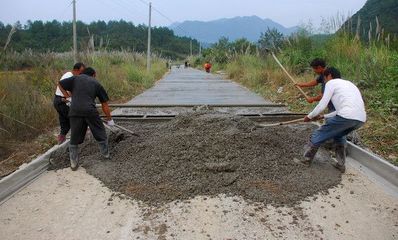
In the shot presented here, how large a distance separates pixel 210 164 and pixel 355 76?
5238 mm

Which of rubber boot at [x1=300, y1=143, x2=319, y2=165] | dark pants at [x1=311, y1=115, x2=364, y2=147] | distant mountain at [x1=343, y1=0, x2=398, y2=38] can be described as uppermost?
distant mountain at [x1=343, y1=0, x2=398, y2=38]

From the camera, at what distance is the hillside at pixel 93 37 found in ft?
51.9

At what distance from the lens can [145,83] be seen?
54.7 feet

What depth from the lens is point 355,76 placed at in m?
8.74

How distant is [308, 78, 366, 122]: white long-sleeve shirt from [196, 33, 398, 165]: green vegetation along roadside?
109 centimetres

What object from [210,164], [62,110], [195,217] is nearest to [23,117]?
[62,110]

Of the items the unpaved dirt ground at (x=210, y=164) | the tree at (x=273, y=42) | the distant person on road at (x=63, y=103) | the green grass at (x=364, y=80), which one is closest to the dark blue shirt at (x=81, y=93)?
the distant person on road at (x=63, y=103)

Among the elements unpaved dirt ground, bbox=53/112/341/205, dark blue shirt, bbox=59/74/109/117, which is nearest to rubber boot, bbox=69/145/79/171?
unpaved dirt ground, bbox=53/112/341/205

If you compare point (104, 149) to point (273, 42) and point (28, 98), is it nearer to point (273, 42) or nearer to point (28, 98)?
point (28, 98)

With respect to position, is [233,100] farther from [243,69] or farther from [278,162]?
[243,69]

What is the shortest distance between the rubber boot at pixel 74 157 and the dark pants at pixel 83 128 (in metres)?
0.07

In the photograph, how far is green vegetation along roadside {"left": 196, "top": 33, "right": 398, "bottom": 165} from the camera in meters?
6.40

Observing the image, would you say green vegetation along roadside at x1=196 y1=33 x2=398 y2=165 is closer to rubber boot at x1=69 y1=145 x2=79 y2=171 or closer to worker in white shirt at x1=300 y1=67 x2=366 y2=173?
worker in white shirt at x1=300 y1=67 x2=366 y2=173

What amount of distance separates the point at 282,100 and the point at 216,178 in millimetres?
6588
